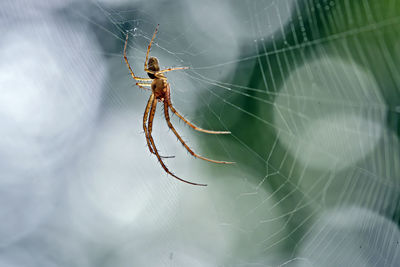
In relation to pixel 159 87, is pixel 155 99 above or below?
below

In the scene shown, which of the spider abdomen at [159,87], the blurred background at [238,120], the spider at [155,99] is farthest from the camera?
the spider abdomen at [159,87]

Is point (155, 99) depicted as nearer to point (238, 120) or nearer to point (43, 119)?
point (238, 120)

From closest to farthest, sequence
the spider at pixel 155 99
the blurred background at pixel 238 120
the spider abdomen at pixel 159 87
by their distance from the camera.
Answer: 1. the blurred background at pixel 238 120
2. the spider at pixel 155 99
3. the spider abdomen at pixel 159 87

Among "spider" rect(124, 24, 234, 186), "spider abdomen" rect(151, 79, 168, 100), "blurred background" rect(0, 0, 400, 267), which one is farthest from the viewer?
A: "spider abdomen" rect(151, 79, 168, 100)

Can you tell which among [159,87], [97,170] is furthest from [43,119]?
[159,87]

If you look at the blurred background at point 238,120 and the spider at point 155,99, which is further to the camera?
the spider at point 155,99

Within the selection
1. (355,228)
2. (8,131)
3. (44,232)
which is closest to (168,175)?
(355,228)

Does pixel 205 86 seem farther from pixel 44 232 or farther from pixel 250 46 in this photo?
→ pixel 44 232

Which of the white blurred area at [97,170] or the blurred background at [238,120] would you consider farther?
the white blurred area at [97,170]
